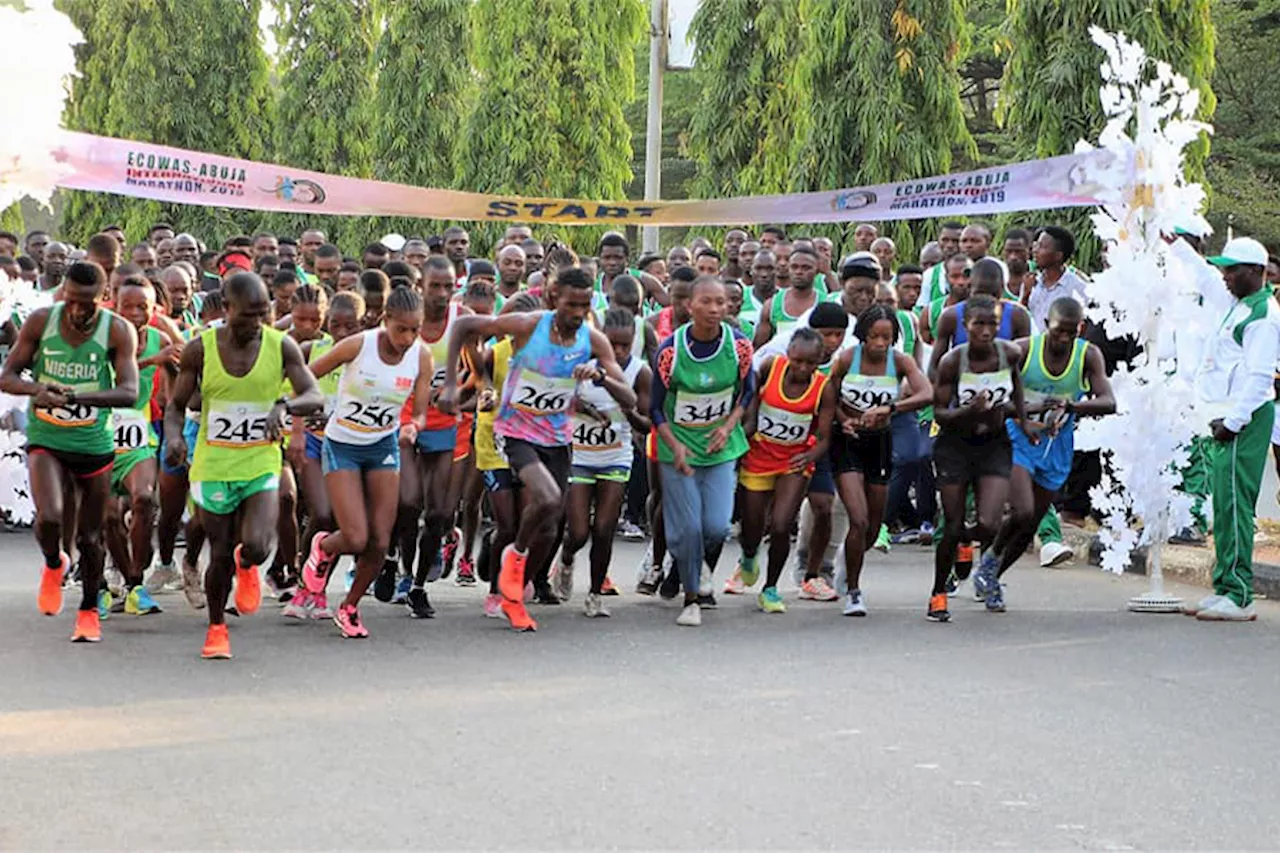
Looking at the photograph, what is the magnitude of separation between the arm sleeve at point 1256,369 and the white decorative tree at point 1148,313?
0.67m

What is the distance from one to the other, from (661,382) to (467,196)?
1232 centimetres

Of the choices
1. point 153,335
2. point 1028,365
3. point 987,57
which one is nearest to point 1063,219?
point 1028,365

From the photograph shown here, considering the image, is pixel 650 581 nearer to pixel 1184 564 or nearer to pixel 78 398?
pixel 1184 564

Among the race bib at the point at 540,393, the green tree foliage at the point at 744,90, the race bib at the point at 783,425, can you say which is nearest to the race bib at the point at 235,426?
the race bib at the point at 540,393

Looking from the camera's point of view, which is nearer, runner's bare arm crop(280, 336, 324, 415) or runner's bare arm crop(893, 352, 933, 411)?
runner's bare arm crop(280, 336, 324, 415)

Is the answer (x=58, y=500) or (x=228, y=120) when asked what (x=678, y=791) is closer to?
(x=58, y=500)

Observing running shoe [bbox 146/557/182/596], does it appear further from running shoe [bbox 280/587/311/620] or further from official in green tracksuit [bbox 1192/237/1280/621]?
official in green tracksuit [bbox 1192/237/1280/621]

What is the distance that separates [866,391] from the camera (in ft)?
40.2

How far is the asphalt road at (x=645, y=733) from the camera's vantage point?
6.89 meters

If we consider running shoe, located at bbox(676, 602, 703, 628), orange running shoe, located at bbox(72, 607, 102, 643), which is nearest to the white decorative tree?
running shoe, located at bbox(676, 602, 703, 628)

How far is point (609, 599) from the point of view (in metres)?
12.9

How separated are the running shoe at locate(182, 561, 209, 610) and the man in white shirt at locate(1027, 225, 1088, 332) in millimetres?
6057

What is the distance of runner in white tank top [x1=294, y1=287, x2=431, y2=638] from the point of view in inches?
432

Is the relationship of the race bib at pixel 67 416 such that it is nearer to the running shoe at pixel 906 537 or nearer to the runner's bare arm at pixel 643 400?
the runner's bare arm at pixel 643 400
